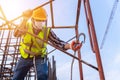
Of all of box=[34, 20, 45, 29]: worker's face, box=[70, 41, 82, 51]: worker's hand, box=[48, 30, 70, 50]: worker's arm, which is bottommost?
box=[70, 41, 82, 51]: worker's hand

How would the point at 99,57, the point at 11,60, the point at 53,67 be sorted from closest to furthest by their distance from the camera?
the point at 99,57 < the point at 53,67 < the point at 11,60

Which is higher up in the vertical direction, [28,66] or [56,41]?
[56,41]

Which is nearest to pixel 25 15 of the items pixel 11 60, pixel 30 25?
pixel 30 25

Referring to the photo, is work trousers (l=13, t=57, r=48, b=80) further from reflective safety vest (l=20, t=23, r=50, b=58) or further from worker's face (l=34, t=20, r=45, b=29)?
worker's face (l=34, t=20, r=45, b=29)

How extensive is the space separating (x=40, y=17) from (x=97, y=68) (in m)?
1.70

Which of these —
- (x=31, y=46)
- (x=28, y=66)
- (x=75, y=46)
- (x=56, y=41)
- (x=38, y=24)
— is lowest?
(x=28, y=66)

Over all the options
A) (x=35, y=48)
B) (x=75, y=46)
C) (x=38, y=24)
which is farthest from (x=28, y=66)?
(x=75, y=46)

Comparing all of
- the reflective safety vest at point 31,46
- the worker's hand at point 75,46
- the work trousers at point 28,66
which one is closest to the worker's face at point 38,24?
the reflective safety vest at point 31,46

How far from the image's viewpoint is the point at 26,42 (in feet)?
14.5

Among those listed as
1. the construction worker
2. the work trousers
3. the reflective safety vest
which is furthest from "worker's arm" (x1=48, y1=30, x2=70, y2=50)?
the work trousers

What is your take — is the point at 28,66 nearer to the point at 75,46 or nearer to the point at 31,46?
the point at 31,46

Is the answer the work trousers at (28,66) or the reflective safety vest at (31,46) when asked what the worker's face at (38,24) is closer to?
the reflective safety vest at (31,46)

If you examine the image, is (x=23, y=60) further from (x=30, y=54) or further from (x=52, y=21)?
(x=52, y=21)

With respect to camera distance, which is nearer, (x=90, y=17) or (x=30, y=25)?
(x=90, y=17)
